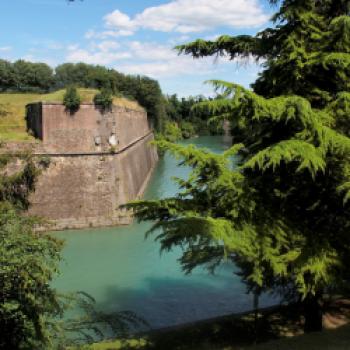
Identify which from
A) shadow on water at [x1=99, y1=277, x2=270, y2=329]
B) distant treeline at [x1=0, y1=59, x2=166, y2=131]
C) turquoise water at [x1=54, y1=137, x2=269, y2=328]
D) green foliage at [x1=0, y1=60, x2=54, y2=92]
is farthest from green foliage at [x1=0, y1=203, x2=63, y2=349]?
green foliage at [x1=0, y1=60, x2=54, y2=92]

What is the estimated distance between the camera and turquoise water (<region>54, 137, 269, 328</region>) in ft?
30.7

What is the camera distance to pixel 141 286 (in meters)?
10.8

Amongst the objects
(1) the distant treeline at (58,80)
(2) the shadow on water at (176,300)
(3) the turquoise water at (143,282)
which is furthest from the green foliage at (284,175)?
(1) the distant treeline at (58,80)

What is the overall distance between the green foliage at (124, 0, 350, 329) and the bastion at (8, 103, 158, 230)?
11352 mm

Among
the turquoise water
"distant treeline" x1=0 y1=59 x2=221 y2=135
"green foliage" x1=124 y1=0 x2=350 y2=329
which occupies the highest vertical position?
"distant treeline" x1=0 y1=59 x2=221 y2=135

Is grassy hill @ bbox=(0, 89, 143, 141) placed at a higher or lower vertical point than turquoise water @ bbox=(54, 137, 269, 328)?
higher

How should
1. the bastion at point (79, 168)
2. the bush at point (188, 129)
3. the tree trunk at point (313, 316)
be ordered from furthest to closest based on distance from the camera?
the bush at point (188, 129)
the bastion at point (79, 168)
the tree trunk at point (313, 316)

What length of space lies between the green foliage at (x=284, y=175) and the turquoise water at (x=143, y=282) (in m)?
3.45

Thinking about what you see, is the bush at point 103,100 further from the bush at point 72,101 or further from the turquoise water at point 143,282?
the turquoise water at point 143,282

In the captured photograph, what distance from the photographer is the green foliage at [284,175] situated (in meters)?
4.25

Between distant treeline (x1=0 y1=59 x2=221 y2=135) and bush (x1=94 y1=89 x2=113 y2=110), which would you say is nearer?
bush (x1=94 y1=89 x2=113 y2=110)

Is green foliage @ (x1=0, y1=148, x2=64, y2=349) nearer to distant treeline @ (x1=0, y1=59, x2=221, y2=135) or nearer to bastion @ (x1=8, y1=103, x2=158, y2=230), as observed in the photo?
bastion @ (x1=8, y1=103, x2=158, y2=230)

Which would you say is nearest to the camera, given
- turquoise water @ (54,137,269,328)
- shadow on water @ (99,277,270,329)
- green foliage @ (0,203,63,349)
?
green foliage @ (0,203,63,349)

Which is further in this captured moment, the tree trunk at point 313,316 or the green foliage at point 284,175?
the tree trunk at point 313,316
